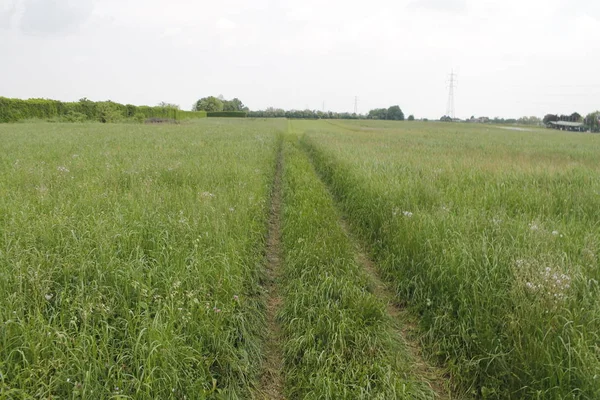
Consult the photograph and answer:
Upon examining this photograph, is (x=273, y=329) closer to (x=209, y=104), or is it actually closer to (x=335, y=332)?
A: (x=335, y=332)

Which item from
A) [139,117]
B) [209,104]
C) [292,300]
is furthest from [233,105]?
[292,300]

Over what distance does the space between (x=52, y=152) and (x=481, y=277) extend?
13.0 meters

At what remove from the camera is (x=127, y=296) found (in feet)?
9.58

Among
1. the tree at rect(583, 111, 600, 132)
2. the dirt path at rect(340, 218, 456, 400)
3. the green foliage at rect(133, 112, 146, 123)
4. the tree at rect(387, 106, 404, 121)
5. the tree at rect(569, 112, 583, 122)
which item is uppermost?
the tree at rect(387, 106, 404, 121)

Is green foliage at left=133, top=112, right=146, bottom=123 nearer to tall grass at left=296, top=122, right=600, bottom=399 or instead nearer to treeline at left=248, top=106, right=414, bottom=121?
tall grass at left=296, top=122, right=600, bottom=399

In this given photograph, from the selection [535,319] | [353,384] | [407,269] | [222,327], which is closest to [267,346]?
[222,327]

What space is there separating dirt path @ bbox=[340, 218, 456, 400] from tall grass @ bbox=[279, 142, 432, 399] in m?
0.13

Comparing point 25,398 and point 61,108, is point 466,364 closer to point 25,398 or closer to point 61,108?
point 25,398

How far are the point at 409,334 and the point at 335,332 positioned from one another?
2.91 ft

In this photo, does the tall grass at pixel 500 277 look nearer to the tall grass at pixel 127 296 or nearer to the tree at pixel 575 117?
the tall grass at pixel 127 296

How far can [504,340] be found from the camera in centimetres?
279

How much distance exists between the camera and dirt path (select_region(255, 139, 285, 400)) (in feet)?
8.88

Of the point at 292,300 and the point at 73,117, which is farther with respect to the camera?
the point at 73,117

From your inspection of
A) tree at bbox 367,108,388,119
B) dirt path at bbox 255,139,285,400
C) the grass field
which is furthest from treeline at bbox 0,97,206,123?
tree at bbox 367,108,388,119
